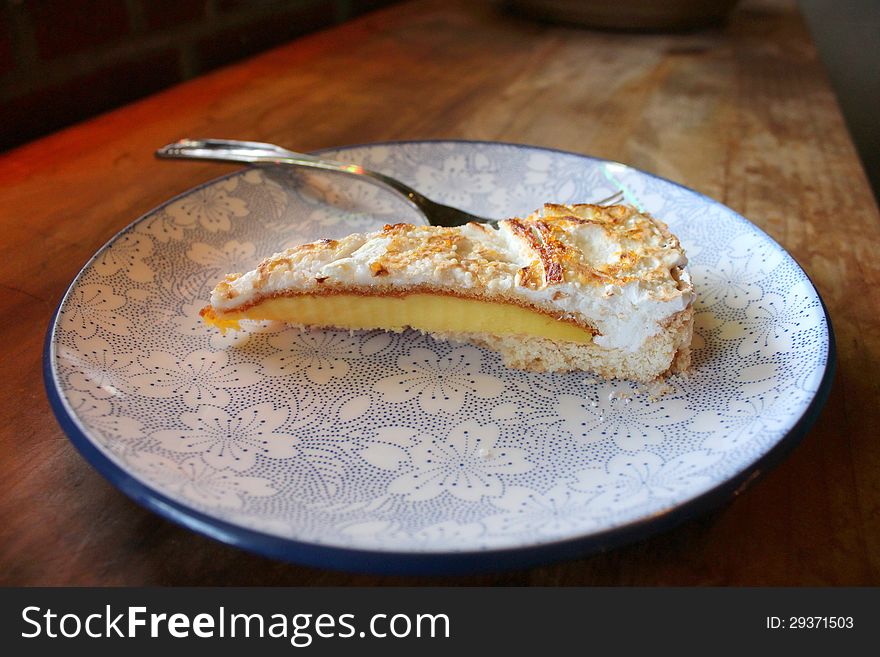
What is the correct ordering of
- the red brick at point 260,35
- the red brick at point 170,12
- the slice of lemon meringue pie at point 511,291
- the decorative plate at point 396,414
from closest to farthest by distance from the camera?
1. the decorative plate at point 396,414
2. the slice of lemon meringue pie at point 511,291
3. the red brick at point 170,12
4. the red brick at point 260,35

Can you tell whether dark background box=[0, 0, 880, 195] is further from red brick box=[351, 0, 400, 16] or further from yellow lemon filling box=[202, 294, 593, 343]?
yellow lemon filling box=[202, 294, 593, 343]

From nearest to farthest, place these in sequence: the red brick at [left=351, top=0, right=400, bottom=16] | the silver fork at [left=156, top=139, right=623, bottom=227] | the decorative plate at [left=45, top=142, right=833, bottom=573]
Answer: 1. the decorative plate at [left=45, top=142, right=833, bottom=573]
2. the silver fork at [left=156, top=139, right=623, bottom=227]
3. the red brick at [left=351, top=0, right=400, bottom=16]

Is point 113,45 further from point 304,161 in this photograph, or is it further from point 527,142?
point 527,142

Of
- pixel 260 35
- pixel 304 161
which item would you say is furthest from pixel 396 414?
pixel 260 35

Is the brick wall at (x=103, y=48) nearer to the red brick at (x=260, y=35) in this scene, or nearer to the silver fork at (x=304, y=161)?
the red brick at (x=260, y=35)

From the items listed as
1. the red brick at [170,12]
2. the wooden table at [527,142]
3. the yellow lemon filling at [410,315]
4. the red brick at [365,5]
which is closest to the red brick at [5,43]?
the wooden table at [527,142]

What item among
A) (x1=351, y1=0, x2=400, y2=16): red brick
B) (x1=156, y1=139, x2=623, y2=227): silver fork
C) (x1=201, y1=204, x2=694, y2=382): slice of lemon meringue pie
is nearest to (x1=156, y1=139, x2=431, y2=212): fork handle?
(x1=156, y1=139, x2=623, y2=227): silver fork
